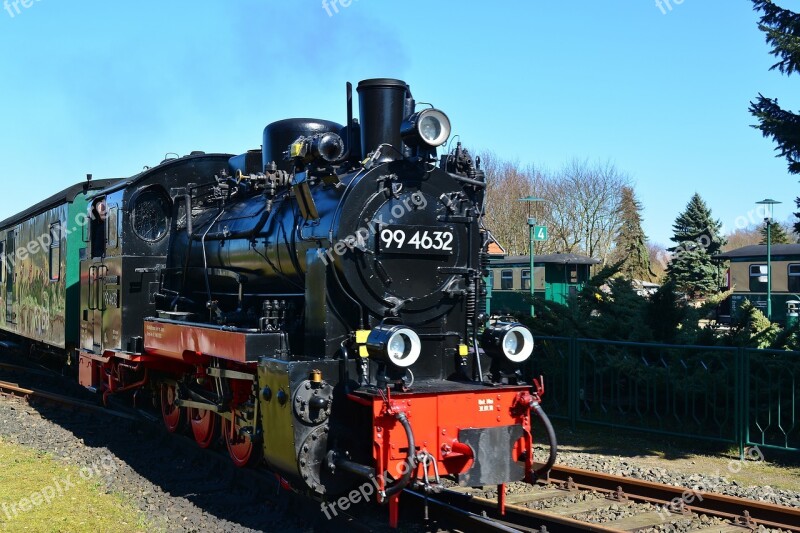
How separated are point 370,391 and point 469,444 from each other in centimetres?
91

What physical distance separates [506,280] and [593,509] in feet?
90.9

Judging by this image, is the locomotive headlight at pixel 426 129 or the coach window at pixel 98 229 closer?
the locomotive headlight at pixel 426 129

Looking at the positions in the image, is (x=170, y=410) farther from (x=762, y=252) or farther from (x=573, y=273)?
(x=573, y=273)

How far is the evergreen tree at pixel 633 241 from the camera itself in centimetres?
4773

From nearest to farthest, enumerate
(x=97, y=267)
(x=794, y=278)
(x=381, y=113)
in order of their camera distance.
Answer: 1. (x=381, y=113)
2. (x=97, y=267)
3. (x=794, y=278)

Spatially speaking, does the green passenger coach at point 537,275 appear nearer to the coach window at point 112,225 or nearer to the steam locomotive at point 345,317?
the coach window at point 112,225

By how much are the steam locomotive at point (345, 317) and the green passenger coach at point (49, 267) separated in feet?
10.4

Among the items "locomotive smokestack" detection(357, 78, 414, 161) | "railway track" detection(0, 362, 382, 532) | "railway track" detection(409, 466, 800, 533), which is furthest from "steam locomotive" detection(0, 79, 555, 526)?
"railway track" detection(409, 466, 800, 533)

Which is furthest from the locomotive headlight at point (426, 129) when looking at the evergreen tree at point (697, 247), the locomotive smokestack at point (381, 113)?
the evergreen tree at point (697, 247)

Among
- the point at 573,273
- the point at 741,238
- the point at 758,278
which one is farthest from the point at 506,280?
the point at 741,238

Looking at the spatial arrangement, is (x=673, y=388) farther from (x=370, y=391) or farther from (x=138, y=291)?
(x=138, y=291)

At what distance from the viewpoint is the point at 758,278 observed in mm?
30016

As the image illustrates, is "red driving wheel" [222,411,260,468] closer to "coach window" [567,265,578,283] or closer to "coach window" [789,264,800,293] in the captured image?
"coach window" [789,264,800,293]

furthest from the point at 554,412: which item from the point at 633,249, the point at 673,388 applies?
the point at 633,249
